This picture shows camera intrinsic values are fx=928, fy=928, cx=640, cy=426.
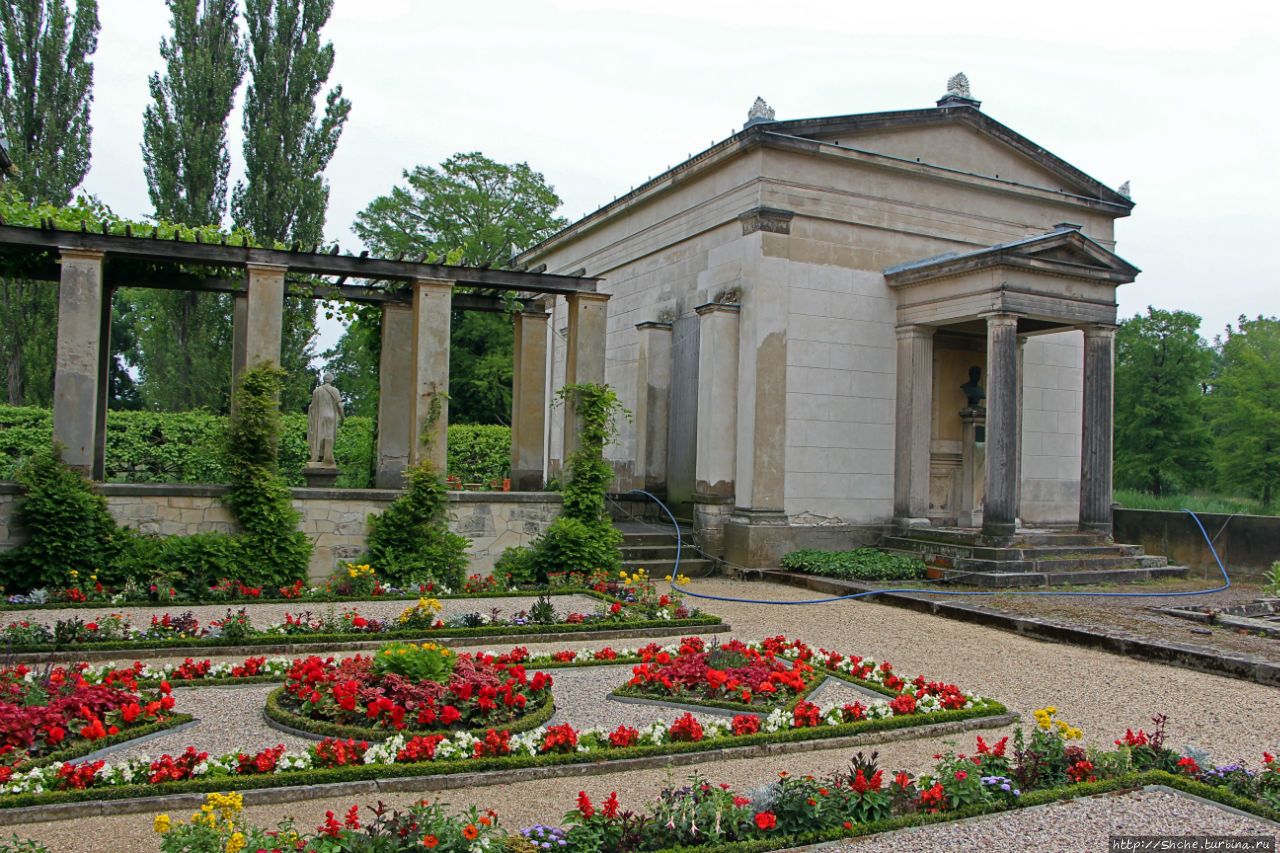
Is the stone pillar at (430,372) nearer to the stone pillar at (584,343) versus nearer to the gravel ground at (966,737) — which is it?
the stone pillar at (584,343)

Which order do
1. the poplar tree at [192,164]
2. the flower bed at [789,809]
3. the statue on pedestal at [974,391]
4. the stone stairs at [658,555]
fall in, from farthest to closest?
1. the poplar tree at [192,164]
2. the statue on pedestal at [974,391]
3. the stone stairs at [658,555]
4. the flower bed at [789,809]

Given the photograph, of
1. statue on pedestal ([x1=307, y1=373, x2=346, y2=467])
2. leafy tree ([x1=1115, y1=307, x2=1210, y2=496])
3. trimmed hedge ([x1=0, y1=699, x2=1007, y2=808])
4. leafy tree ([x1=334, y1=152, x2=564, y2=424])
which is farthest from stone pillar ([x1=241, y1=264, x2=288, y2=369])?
leafy tree ([x1=1115, y1=307, x2=1210, y2=496])

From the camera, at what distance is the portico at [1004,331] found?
1427 cm

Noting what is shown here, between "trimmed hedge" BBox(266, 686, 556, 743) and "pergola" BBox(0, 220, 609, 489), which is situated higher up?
"pergola" BBox(0, 220, 609, 489)

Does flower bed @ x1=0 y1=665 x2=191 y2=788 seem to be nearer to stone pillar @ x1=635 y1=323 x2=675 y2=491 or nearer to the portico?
the portico

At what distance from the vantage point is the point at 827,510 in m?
15.5

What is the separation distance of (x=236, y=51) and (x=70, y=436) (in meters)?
16.7

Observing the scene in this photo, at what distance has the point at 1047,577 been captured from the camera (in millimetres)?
13828

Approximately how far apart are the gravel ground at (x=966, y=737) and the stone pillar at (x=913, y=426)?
149 inches

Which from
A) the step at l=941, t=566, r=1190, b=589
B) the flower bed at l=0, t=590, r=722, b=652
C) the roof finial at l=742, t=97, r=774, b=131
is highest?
the roof finial at l=742, t=97, r=774, b=131

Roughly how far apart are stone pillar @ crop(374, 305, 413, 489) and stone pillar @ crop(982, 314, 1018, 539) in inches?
355

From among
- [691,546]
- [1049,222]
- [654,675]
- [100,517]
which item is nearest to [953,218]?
[1049,222]

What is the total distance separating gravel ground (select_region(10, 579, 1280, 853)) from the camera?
4465 millimetres

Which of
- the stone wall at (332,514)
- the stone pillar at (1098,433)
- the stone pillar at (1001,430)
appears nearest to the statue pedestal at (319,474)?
the stone wall at (332,514)
